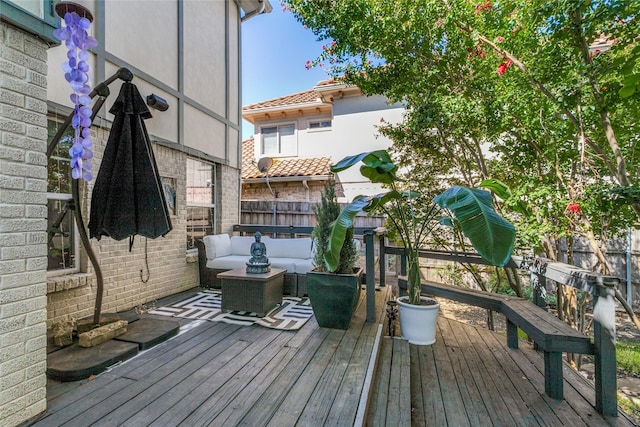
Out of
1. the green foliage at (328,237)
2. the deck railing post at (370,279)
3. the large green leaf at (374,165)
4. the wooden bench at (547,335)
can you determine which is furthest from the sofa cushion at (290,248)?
the wooden bench at (547,335)

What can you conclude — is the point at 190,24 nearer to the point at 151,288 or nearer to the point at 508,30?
the point at 151,288

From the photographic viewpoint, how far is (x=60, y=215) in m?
3.42

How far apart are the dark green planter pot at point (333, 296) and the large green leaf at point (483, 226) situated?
1323 mm

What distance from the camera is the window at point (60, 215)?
11.1 feet

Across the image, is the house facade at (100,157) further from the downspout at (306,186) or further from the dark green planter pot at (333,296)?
the downspout at (306,186)

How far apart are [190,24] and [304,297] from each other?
16.7 ft

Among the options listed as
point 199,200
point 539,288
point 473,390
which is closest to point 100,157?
point 199,200

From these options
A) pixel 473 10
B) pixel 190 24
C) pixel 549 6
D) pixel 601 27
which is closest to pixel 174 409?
pixel 549 6

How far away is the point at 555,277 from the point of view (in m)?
2.83

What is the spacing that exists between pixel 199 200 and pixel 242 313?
2.85 meters

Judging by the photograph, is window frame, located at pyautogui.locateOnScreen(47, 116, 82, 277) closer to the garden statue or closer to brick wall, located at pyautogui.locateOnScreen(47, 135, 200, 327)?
brick wall, located at pyautogui.locateOnScreen(47, 135, 200, 327)

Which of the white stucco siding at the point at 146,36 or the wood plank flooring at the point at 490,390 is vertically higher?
the white stucco siding at the point at 146,36

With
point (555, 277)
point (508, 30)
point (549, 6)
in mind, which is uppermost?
point (508, 30)

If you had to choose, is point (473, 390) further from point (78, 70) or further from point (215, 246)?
point (215, 246)
